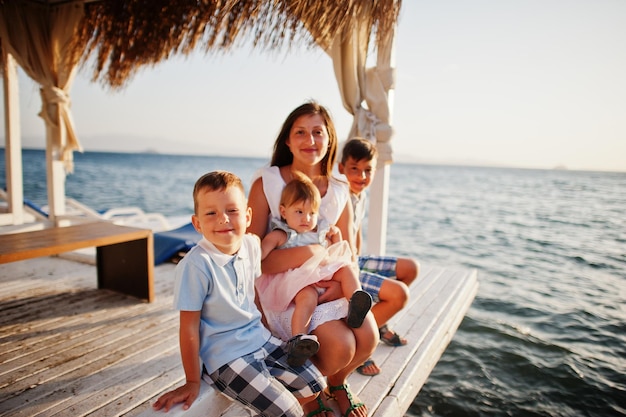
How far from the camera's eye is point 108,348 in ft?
7.80

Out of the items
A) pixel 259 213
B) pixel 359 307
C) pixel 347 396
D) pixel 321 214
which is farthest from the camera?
pixel 321 214

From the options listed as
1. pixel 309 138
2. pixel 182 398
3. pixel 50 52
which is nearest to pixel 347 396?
pixel 182 398

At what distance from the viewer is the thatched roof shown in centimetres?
275

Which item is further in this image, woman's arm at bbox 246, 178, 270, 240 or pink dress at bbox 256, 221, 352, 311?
woman's arm at bbox 246, 178, 270, 240

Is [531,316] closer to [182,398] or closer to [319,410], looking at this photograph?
[319,410]

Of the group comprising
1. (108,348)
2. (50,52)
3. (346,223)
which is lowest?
(108,348)

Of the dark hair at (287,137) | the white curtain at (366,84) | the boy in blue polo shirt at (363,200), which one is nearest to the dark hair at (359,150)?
the boy in blue polo shirt at (363,200)

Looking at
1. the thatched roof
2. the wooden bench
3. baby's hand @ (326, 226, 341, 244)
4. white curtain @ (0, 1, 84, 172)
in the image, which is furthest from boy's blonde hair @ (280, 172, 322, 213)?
white curtain @ (0, 1, 84, 172)

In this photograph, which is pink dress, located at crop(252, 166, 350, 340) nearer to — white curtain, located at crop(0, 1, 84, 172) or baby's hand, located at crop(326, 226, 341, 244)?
baby's hand, located at crop(326, 226, 341, 244)

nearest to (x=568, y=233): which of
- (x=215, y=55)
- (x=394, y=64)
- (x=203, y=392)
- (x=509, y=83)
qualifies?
(x=394, y=64)

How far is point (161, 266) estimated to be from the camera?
4168 mm

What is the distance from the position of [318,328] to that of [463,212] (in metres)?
17.6

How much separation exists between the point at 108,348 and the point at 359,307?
172 centimetres

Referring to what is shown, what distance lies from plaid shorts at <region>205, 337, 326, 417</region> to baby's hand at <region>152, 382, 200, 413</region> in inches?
2.9
